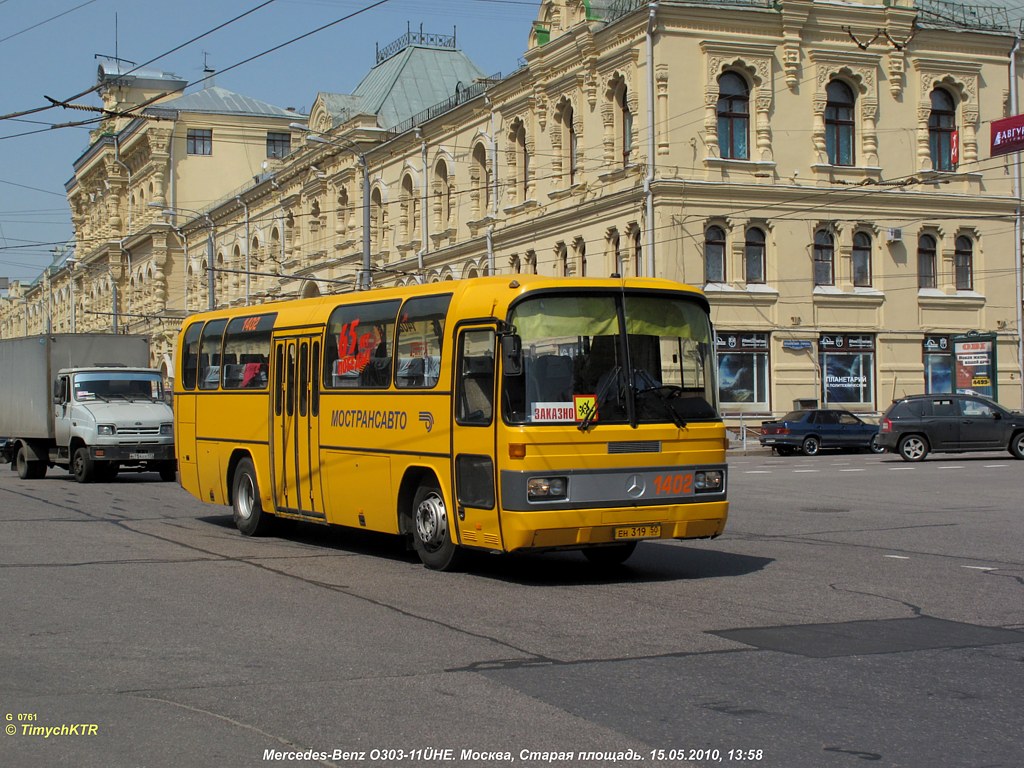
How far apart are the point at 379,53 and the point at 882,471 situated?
48176 millimetres

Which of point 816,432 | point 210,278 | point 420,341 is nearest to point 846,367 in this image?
point 816,432

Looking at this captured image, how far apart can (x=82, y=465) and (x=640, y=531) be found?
761 inches

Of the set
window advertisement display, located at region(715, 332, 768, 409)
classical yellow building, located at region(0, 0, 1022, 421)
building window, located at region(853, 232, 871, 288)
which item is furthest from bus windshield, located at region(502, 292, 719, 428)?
building window, located at region(853, 232, 871, 288)

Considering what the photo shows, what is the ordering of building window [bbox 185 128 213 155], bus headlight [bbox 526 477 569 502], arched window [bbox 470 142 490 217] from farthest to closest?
1. building window [bbox 185 128 213 155]
2. arched window [bbox 470 142 490 217]
3. bus headlight [bbox 526 477 569 502]

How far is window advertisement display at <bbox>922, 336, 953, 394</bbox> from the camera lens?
4559cm

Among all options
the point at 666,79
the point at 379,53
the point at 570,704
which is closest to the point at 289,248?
the point at 379,53

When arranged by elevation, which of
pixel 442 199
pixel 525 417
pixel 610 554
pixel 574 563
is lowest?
pixel 574 563

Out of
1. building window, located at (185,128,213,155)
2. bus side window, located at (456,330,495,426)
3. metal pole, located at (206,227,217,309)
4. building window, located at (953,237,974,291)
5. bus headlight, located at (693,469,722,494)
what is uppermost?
building window, located at (185,128,213,155)

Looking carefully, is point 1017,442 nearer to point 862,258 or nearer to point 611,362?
point 862,258

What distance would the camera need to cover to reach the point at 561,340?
1202 centimetres

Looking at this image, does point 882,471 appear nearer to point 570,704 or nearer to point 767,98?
point 767,98

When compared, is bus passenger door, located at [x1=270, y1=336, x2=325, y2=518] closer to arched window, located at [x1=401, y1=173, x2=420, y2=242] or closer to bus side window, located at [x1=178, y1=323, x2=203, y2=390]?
bus side window, located at [x1=178, y1=323, x2=203, y2=390]

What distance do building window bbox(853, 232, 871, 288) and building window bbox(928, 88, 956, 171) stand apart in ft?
12.2

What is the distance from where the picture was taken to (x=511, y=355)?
11.6m
